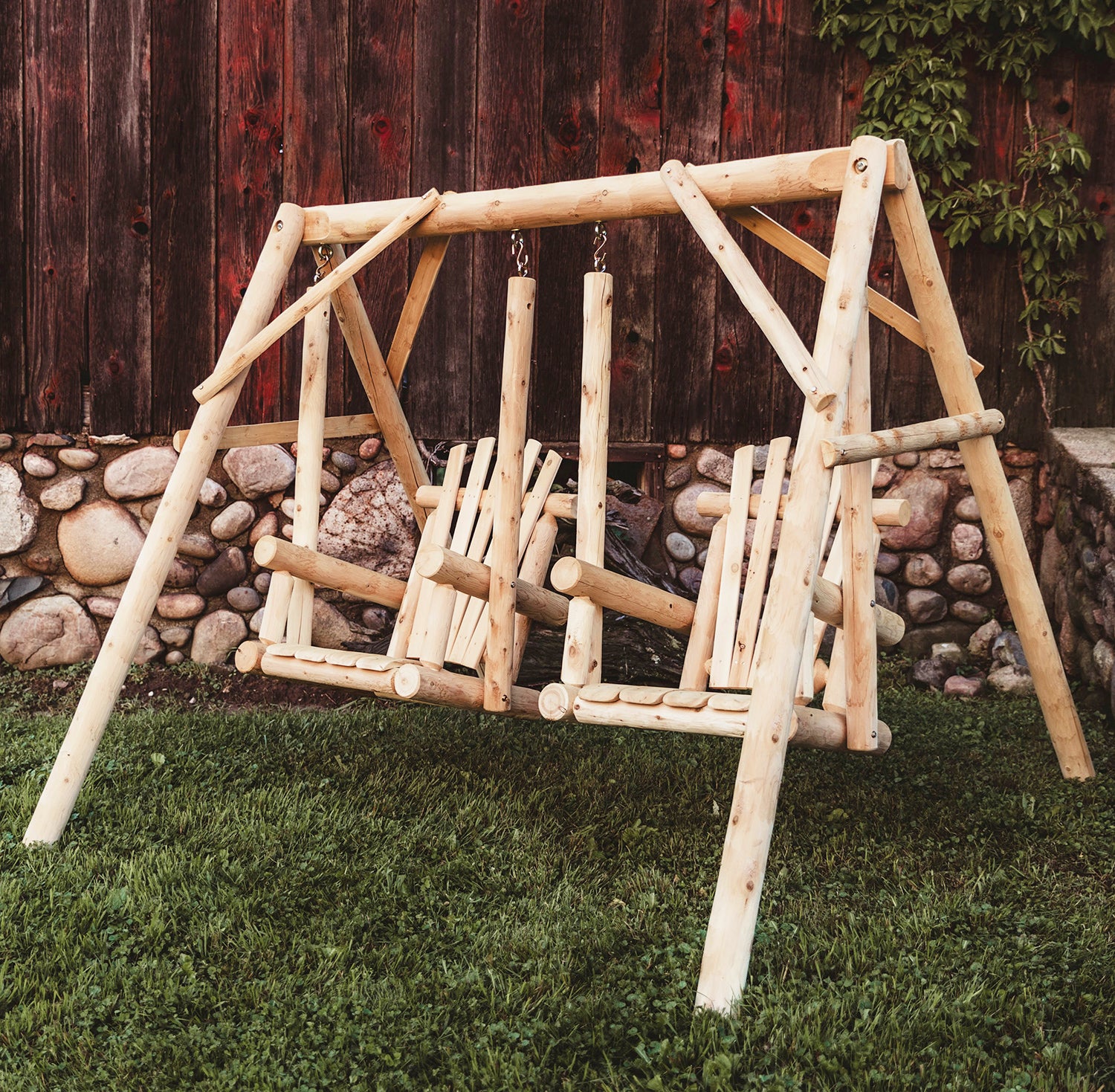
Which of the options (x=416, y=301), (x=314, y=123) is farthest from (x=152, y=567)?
(x=314, y=123)

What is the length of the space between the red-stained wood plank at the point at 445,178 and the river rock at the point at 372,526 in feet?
1.01

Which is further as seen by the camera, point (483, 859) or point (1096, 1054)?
point (483, 859)

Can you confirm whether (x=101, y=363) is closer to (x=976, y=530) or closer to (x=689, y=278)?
(x=689, y=278)

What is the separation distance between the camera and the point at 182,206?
441 cm

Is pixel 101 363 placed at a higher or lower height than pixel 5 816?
higher

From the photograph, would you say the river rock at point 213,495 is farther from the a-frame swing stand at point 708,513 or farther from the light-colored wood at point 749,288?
the light-colored wood at point 749,288

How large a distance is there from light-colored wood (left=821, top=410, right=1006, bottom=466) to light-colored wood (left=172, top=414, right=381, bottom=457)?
1560mm

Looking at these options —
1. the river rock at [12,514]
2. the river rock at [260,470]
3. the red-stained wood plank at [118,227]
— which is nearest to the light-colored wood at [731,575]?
the river rock at [260,470]

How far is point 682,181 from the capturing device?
246cm

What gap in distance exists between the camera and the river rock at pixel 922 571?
436 cm

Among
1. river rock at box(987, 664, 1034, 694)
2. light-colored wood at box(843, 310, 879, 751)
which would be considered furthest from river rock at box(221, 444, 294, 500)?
river rock at box(987, 664, 1034, 694)

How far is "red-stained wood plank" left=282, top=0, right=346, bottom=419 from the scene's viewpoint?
4.33 metres

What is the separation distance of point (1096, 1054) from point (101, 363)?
14.0ft

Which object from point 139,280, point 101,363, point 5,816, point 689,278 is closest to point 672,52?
point 689,278
